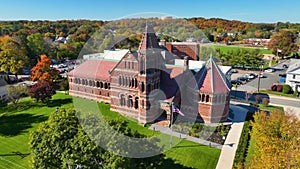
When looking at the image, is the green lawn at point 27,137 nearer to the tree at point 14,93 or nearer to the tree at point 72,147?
the tree at point 14,93

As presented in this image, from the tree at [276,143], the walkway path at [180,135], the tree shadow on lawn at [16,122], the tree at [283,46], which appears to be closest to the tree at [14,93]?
the tree shadow on lawn at [16,122]

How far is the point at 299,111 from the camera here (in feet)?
143

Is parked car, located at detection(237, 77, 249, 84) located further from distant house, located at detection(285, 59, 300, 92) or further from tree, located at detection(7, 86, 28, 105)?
tree, located at detection(7, 86, 28, 105)

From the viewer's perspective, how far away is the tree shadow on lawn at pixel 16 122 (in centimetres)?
3483

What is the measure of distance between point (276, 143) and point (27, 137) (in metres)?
32.3

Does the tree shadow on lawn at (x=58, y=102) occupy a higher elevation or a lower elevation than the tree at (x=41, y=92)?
lower

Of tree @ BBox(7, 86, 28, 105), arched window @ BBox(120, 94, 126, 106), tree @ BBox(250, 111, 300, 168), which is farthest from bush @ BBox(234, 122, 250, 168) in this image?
tree @ BBox(7, 86, 28, 105)

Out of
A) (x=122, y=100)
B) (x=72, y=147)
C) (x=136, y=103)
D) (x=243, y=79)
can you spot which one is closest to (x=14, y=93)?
(x=122, y=100)

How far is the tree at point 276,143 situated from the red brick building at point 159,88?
939cm

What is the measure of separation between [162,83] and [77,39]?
7860 cm

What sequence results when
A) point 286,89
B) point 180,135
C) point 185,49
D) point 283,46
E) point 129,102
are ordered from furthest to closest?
point 283,46 → point 185,49 → point 286,89 → point 129,102 → point 180,135

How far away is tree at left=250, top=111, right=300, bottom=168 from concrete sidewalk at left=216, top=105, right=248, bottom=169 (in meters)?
3.36

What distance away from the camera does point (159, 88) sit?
1492 inches

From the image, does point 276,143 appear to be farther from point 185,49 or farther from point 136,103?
point 185,49
